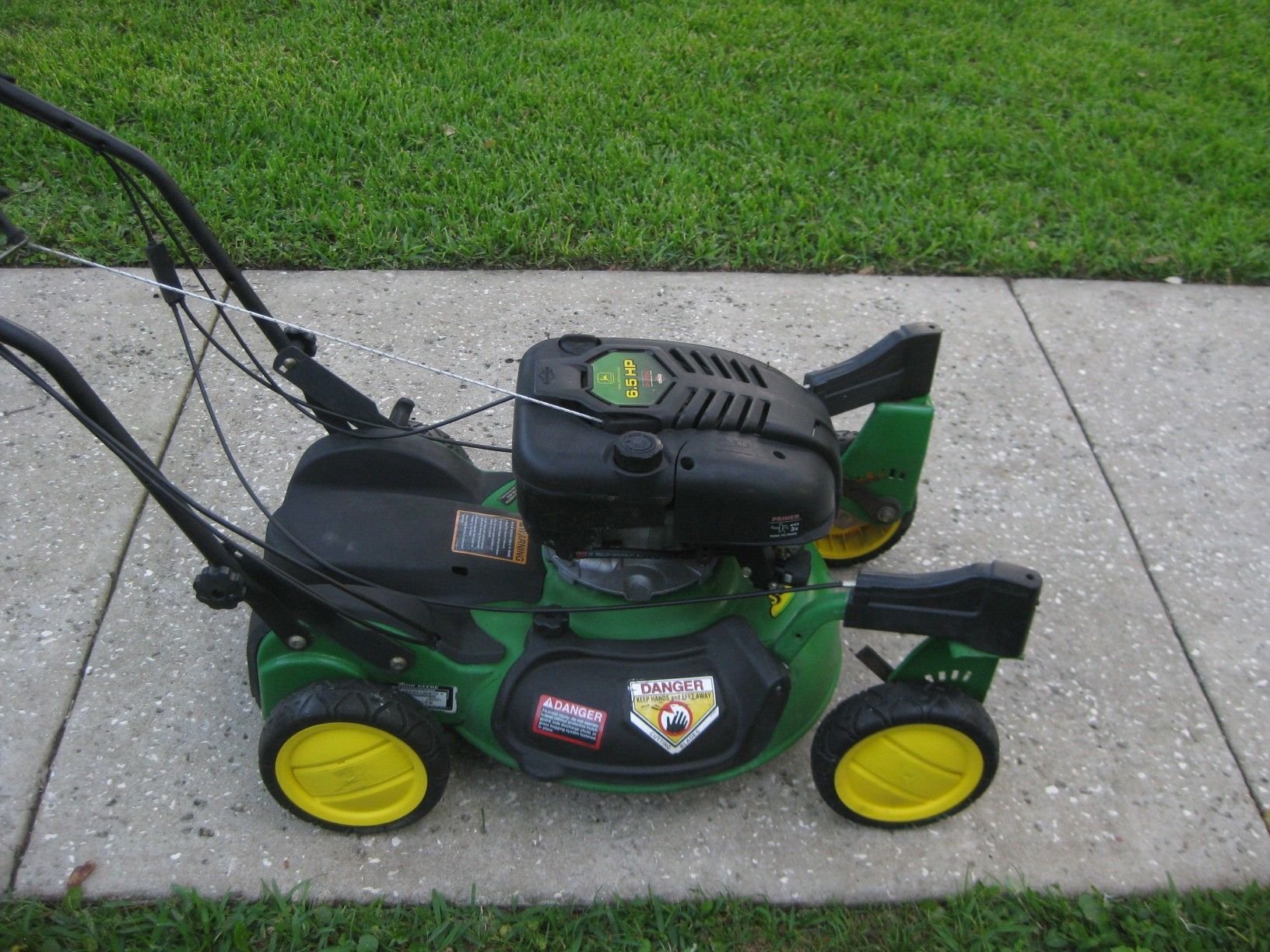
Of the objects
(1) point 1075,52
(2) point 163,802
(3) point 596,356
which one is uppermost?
(3) point 596,356

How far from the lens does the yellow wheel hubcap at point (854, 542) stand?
8.53 feet

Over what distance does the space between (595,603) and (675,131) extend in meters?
2.51

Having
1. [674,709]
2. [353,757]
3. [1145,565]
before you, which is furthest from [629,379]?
[1145,565]

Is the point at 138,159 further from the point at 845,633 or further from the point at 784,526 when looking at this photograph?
the point at 845,633

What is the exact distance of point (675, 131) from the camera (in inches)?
161

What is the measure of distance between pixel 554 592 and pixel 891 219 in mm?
2184

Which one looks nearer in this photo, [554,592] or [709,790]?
[554,592]

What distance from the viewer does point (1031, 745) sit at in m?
2.32

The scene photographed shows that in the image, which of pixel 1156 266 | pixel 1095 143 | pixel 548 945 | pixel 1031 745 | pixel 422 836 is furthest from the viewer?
pixel 1095 143

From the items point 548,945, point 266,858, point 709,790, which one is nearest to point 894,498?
point 709,790

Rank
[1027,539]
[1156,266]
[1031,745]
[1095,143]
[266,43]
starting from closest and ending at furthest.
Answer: [1031,745] → [1027,539] → [1156,266] → [1095,143] → [266,43]

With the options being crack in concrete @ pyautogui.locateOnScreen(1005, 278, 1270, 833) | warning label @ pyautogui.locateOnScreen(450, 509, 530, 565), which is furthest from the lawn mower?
crack in concrete @ pyautogui.locateOnScreen(1005, 278, 1270, 833)

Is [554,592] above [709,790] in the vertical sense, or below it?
above

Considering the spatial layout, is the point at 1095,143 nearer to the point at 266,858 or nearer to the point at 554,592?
the point at 554,592
